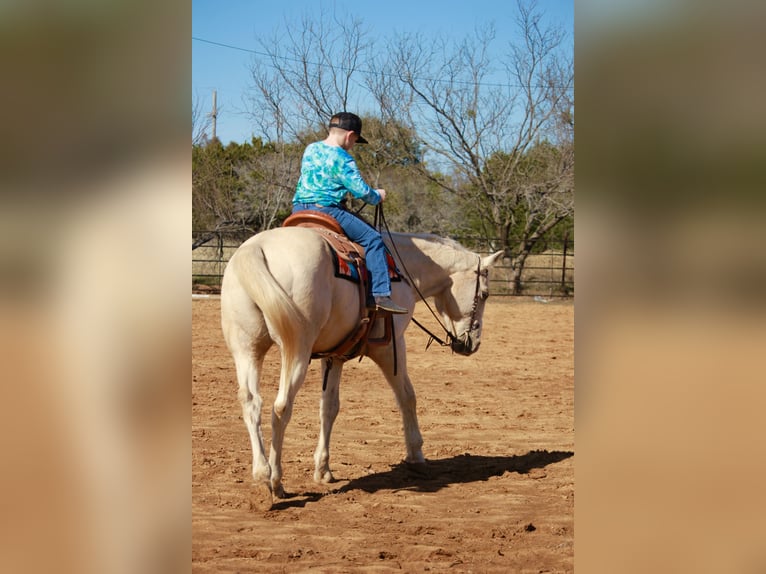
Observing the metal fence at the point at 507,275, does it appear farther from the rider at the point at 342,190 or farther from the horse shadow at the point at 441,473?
the rider at the point at 342,190

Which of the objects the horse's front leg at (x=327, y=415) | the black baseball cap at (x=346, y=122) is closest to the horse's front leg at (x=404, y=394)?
the horse's front leg at (x=327, y=415)

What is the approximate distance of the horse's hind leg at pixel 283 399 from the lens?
4.79 m

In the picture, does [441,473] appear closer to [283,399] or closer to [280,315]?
[283,399]

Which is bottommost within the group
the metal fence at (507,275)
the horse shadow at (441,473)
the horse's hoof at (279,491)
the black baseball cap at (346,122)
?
the horse shadow at (441,473)

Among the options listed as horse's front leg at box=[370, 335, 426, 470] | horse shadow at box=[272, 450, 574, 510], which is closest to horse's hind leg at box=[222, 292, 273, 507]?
horse shadow at box=[272, 450, 574, 510]

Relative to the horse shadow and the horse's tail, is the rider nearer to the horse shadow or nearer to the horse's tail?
the horse's tail

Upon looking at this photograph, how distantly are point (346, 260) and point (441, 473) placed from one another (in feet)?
6.28

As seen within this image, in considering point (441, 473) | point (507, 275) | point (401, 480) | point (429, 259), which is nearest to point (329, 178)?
point (429, 259)

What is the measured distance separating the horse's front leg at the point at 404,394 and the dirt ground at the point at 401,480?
0.60 feet

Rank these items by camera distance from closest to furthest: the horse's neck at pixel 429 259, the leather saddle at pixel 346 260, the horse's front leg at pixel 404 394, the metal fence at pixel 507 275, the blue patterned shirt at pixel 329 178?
1. the leather saddle at pixel 346 260
2. the blue patterned shirt at pixel 329 178
3. the horse's front leg at pixel 404 394
4. the horse's neck at pixel 429 259
5. the metal fence at pixel 507 275
